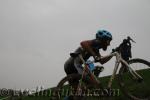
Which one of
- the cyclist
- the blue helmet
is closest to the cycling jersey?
the cyclist

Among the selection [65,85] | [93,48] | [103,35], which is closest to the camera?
[65,85]

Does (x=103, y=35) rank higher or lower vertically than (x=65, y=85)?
higher

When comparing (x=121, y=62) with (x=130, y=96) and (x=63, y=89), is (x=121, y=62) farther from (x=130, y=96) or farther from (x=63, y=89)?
(x=63, y=89)

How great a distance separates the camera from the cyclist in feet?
35.5

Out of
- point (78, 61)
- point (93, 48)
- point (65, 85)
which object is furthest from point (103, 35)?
point (65, 85)

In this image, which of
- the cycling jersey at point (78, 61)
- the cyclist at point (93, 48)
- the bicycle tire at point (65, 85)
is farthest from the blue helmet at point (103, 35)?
the bicycle tire at point (65, 85)

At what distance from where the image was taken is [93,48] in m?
10.9

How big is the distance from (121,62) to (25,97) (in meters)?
28.6

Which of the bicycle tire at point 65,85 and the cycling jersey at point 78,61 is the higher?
the cycling jersey at point 78,61

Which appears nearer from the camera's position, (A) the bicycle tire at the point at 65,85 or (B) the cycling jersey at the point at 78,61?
(A) the bicycle tire at the point at 65,85

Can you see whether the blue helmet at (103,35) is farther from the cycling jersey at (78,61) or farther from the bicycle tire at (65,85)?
the bicycle tire at (65,85)

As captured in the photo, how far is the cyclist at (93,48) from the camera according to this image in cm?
1082

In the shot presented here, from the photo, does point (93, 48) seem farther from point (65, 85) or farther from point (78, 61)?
point (65, 85)

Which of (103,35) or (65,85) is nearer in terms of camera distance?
(65,85)
